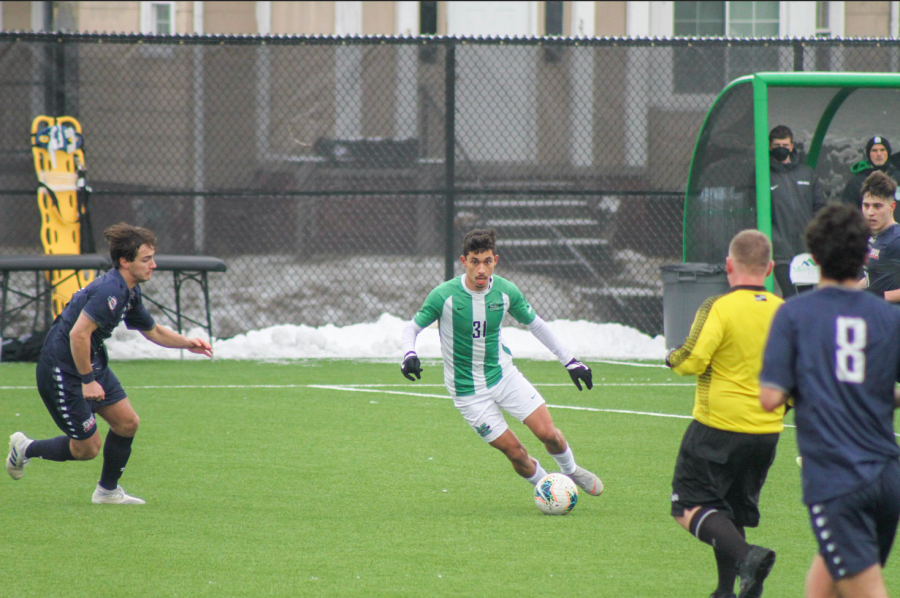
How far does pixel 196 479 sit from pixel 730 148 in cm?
664

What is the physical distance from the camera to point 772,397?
321 cm

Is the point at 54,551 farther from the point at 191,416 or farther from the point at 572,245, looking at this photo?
the point at 572,245

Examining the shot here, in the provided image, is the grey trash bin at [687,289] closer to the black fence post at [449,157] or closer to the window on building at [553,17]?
the black fence post at [449,157]

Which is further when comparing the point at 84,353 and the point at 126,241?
the point at 126,241

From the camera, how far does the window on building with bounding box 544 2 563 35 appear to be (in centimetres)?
1792

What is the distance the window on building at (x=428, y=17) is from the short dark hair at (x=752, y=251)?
13794mm

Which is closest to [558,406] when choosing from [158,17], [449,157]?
[449,157]

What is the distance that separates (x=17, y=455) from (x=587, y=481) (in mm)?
3348

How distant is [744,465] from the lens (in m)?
4.32

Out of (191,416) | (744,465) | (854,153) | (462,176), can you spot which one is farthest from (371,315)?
(744,465)

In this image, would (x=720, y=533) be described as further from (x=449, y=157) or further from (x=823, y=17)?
(x=823, y=17)

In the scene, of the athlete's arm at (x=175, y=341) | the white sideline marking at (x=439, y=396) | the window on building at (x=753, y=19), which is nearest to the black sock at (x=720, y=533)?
the athlete's arm at (x=175, y=341)

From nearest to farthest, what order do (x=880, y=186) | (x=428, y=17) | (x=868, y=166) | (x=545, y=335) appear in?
(x=545, y=335)
(x=880, y=186)
(x=868, y=166)
(x=428, y=17)

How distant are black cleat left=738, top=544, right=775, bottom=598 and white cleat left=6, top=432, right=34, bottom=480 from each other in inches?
168
